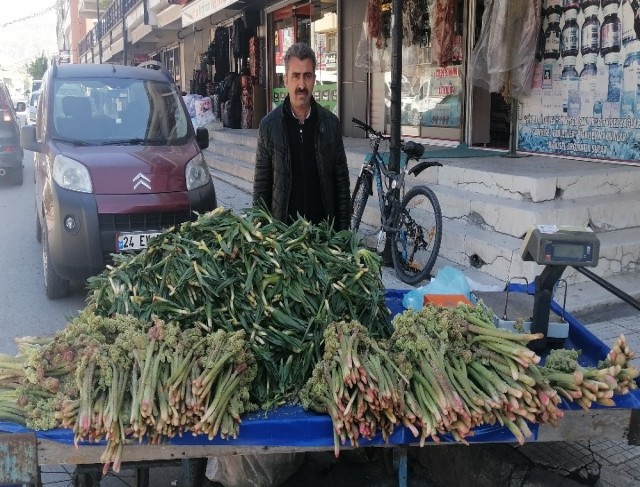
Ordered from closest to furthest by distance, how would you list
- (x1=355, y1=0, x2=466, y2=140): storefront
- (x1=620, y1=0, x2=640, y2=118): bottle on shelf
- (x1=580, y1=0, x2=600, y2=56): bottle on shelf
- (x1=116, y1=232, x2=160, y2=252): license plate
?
(x1=116, y1=232, x2=160, y2=252): license plate → (x1=620, y1=0, x2=640, y2=118): bottle on shelf → (x1=580, y1=0, x2=600, y2=56): bottle on shelf → (x1=355, y1=0, x2=466, y2=140): storefront

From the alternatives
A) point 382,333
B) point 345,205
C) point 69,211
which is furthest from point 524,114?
point 382,333

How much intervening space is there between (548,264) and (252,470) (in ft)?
5.28

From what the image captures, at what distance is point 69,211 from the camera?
560cm

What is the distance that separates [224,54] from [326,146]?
→ 17.0m

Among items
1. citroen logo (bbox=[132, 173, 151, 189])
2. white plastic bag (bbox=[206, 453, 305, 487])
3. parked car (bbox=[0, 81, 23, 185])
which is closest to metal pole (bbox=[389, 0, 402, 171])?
citroen logo (bbox=[132, 173, 151, 189])

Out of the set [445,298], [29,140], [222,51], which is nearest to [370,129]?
[29,140]

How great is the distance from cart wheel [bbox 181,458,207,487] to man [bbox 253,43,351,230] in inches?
62.8

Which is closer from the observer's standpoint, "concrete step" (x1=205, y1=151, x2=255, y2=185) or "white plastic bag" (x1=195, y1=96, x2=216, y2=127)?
"concrete step" (x1=205, y1=151, x2=255, y2=185)

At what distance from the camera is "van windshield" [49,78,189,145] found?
256 inches

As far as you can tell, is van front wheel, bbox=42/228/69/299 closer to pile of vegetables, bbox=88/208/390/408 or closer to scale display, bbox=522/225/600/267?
pile of vegetables, bbox=88/208/390/408

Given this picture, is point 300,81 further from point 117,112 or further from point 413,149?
point 117,112

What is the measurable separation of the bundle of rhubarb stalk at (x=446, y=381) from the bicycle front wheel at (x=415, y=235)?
333 cm

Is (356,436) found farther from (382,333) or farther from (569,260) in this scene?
(569,260)

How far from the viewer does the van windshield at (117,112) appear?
650 centimetres
